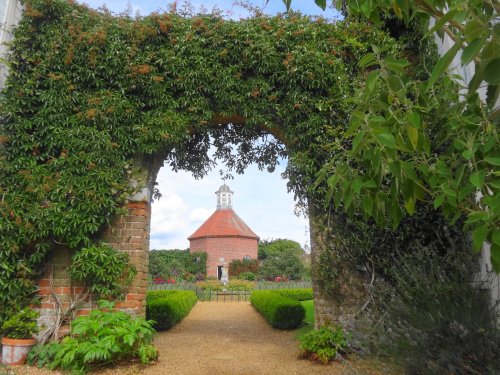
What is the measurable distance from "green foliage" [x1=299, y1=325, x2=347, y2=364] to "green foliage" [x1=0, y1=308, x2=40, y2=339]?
139 inches

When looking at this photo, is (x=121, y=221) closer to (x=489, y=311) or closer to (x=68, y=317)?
(x=68, y=317)

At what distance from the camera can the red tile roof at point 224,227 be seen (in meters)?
34.1

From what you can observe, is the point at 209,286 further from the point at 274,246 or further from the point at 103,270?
the point at 274,246

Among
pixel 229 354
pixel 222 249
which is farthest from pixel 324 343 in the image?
pixel 222 249

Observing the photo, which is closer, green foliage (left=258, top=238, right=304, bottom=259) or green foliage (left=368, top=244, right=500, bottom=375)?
green foliage (left=368, top=244, right=500, bottom=375)

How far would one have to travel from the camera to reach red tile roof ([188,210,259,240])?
1341 inches

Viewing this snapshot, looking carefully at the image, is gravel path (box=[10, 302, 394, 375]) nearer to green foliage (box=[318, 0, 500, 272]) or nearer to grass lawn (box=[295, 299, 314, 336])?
grass lawn (box=[295, 299, 314, 336])

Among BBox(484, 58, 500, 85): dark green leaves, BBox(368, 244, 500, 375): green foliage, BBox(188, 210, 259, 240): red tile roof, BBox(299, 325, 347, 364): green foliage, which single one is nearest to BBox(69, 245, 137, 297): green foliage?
BBox(299, 325, 347, 364): green foliage

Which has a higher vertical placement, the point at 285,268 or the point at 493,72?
the point at 493,72

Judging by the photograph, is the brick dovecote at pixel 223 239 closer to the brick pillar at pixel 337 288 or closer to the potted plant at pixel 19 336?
the brick pillar at pixel 337 288

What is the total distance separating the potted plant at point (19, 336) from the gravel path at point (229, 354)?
0.25 metres

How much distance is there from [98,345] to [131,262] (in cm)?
136

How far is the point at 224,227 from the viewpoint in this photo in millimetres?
34844

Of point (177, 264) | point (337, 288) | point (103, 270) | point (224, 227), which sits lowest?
point (337, 288)
